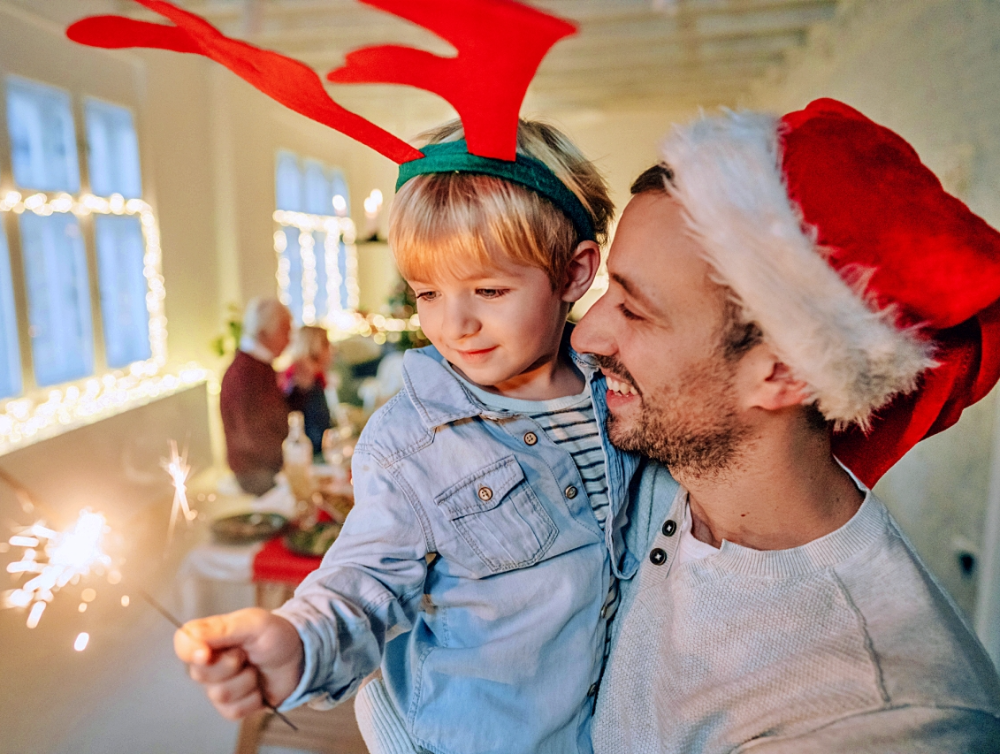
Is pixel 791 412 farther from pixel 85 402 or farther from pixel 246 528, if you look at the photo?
pixel 85 402

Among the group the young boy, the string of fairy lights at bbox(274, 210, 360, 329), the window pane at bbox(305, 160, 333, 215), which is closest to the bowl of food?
the young boy

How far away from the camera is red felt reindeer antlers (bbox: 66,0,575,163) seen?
0.61m

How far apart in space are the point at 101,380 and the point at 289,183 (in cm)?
400

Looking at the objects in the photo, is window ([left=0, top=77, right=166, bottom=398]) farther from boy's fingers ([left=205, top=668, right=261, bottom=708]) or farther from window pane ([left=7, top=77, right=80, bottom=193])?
boy's fingers ([left=205, top=668, right=261, bottom=708])

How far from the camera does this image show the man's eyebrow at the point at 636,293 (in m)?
0.93

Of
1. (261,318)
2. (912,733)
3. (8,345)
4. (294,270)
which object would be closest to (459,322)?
(912,733)

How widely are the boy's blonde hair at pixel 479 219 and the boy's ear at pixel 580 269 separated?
0.17 ft

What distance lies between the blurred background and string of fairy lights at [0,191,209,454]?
0.02 meters

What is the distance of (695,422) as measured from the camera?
942mm

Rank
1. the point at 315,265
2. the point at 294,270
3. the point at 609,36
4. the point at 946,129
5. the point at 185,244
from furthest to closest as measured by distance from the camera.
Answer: the point at 315,265 → the point at 294,270 → the point at 185,244 → the point at 609,36 → the point at 946,129

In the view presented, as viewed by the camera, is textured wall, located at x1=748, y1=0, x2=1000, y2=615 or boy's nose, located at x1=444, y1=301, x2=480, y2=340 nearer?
boy's nose, located at x1=444, y1=301, x2=480, y2=340

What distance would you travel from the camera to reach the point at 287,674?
2.21 ft

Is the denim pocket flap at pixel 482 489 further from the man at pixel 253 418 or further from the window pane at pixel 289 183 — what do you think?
the window pane at pixel 289 183

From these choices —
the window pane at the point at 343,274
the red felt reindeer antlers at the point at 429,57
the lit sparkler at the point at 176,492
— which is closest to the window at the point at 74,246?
the lit sparkler at the point at 176,492
